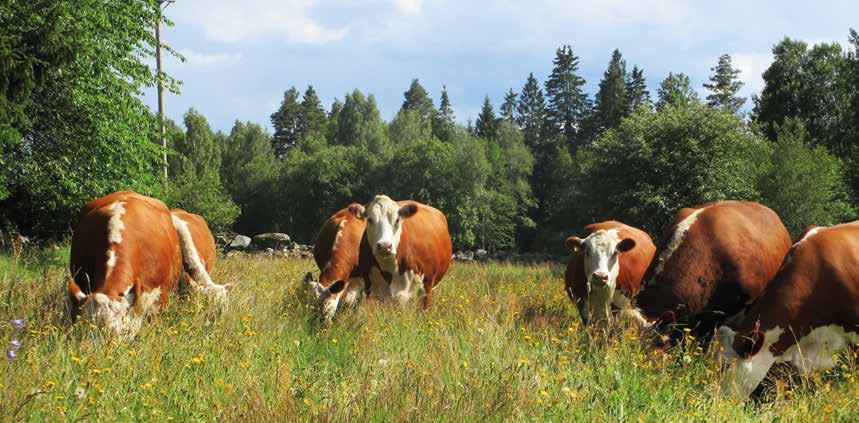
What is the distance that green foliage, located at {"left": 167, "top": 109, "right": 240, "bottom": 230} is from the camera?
3825 cm

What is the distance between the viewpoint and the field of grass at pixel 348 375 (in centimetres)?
358

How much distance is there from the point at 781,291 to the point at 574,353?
5.96ft

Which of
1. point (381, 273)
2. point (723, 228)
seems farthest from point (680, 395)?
point (381, 273)

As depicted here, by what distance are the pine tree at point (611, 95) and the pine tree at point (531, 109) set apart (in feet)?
35.3

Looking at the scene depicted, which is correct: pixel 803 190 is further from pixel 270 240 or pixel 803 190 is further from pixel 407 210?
pixel 407 210

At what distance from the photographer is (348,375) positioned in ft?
16.1

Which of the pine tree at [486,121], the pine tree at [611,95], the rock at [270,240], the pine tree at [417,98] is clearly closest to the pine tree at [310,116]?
the pine tree at [417,98]

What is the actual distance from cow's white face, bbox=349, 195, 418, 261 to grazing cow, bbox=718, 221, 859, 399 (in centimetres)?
365

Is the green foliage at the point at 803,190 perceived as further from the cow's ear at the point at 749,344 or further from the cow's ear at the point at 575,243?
the cow's ear at the point at 749,344

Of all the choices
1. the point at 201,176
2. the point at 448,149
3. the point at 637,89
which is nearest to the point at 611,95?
the point at 637,89

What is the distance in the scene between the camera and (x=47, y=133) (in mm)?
15695

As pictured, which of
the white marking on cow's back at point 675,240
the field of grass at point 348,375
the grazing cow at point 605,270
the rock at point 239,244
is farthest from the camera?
the rock at point 239,244

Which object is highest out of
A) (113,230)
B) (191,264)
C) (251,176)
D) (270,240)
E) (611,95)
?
(611,95)

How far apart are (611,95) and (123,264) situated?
58.0 m
